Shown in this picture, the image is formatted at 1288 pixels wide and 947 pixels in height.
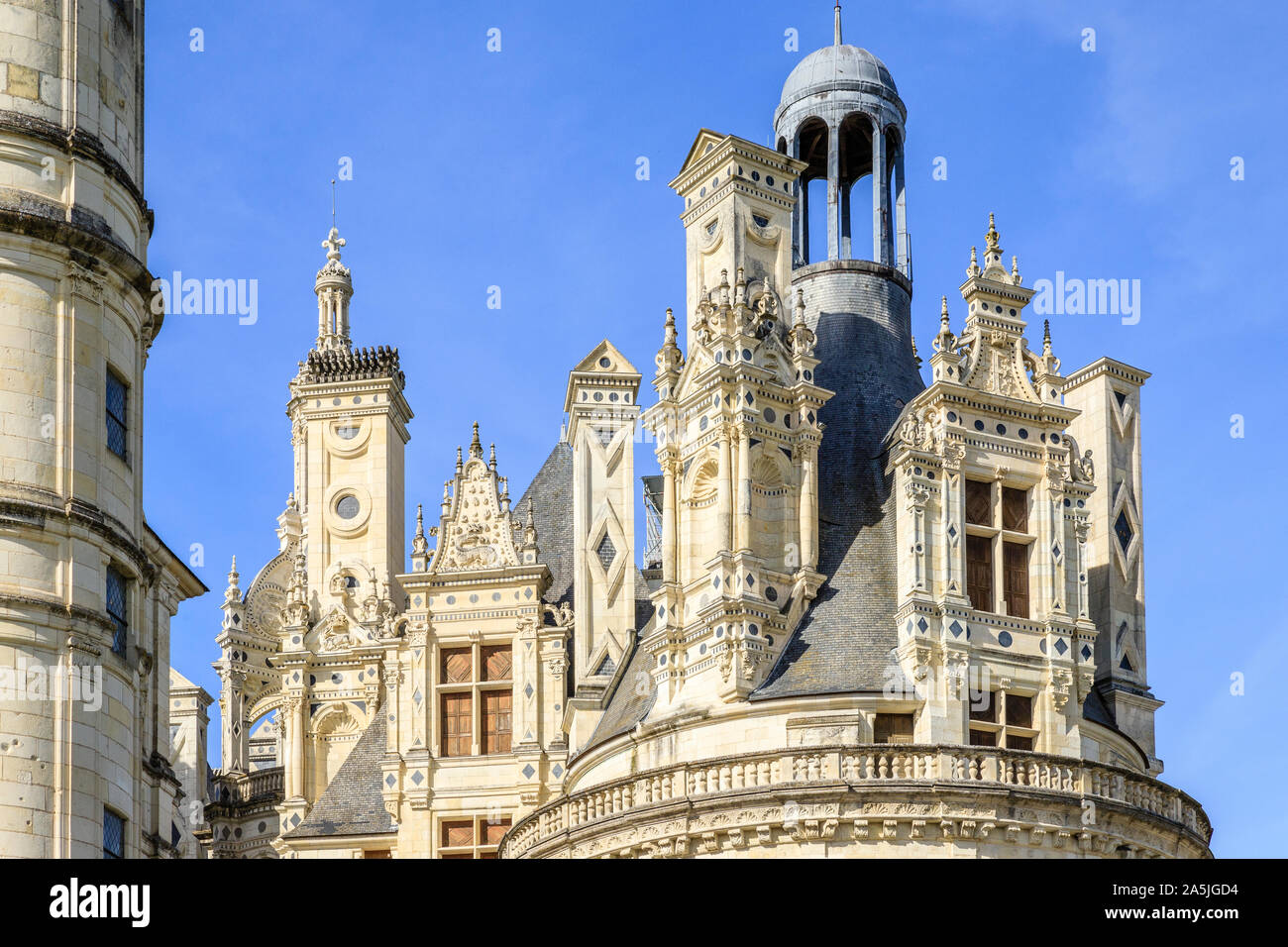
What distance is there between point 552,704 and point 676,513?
268 inches

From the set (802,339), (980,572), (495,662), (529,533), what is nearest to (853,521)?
(980,572)

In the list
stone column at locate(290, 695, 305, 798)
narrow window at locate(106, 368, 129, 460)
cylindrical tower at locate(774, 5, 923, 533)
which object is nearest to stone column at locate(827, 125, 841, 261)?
cylindrical tower at locate(774, 5, 923, 533)

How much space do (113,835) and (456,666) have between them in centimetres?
2269

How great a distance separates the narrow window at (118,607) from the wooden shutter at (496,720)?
69.3ft

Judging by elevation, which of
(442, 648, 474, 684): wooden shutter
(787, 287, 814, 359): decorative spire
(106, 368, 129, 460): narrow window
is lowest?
(442, 648, 474, 684): wooden shutter

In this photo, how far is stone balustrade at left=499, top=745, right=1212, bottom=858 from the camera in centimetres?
4122

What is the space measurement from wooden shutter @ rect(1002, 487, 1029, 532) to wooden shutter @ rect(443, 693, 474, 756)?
12680 mm

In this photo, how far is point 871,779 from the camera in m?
41.2

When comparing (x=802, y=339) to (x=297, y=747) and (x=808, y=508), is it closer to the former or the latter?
(x=808, y=508)

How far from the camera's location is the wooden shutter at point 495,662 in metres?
52.2

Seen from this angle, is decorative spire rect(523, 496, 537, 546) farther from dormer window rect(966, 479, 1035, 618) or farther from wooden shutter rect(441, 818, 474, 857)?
dormer window rect(966, 479, 1035, 618)

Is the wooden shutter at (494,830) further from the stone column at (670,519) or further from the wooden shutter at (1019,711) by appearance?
the wooden shutter at (1019,711)

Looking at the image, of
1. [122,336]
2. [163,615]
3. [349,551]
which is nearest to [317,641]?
[349,551]
